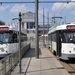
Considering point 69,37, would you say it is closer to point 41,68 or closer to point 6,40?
point 41,68

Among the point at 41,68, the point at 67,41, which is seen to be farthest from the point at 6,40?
the point at 41,68

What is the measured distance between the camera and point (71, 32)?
18188mm

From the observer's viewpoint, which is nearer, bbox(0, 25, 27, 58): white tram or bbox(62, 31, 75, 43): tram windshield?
bbox(62, 31, 75, 43): tram windshield

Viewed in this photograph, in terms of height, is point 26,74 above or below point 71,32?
below

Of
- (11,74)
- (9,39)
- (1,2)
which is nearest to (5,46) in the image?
(9,39)

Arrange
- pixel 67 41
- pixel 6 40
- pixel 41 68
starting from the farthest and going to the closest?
pixel 6 40 → pixel 67 41 → pixel 41 68

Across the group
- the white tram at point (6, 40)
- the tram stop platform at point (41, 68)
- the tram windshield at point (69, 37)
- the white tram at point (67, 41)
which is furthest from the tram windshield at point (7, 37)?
the tram windshield at point (69, 37)

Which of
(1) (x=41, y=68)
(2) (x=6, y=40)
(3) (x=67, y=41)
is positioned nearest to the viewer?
(1) (x=41, y=68)

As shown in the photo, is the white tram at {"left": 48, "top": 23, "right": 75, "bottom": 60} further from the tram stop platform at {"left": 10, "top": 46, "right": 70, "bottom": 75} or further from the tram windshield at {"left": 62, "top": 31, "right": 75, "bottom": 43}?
the tram stop platform at {"left": 10, "top": 46, "right": 70, "bottom": 75}

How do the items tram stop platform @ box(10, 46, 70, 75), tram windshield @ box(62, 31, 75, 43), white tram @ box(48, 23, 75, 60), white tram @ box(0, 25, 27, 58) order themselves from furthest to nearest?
white tram @ box(0, 25, 27, 58)
tram windshield @ box(62, 31, 75, 43)
white tram @ box(48, 23, 75, 60)
tram stop platform @ box(10, 46, 70, 75)

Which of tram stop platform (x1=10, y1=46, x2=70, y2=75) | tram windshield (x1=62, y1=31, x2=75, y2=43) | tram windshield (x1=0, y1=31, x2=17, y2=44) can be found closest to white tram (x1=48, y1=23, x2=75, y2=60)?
tram windshield (x1=62, y1=31, x2=75, y2=43)

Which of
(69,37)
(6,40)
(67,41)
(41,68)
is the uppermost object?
(69,37)

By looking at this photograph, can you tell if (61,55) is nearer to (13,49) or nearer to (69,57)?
(69,57)

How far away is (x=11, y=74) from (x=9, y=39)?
810 cm
